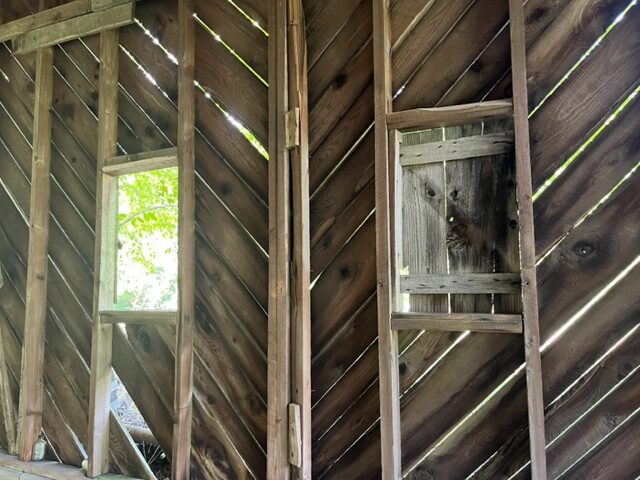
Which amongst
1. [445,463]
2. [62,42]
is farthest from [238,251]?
[62,42]

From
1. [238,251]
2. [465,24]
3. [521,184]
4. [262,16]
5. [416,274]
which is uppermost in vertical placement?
[262,16]

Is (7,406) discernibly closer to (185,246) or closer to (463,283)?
(185,246)

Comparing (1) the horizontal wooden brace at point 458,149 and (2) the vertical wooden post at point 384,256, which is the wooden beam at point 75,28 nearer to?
(2) the vertical wooden post at point 384,256

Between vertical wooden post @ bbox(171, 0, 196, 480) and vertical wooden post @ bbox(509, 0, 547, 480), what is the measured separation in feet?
4.65

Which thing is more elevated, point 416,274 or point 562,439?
point 416,274

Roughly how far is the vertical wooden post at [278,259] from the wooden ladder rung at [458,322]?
49cm

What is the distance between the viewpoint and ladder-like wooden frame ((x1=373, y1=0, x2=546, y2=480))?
151cm

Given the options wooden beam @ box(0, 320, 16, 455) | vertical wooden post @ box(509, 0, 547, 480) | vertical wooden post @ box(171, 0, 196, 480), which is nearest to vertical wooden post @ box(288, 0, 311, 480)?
vertical wooden post @ box(171, 0, 196, 480)

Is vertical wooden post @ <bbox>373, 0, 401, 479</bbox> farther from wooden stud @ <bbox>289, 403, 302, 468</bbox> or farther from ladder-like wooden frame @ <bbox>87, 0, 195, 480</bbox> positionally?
ladder-like wooden frame @ <bbox>87, 0, 195, 480</bbox>

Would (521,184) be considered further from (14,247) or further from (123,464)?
(14,247)

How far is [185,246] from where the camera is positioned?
2123 millimetres

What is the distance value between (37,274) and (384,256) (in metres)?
1.99

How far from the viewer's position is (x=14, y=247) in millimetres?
2721

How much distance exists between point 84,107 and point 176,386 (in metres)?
1.61
